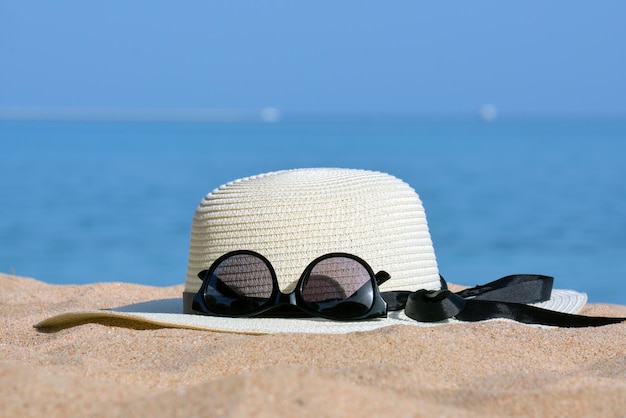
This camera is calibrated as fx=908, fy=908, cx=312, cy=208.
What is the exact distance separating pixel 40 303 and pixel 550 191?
1827 cm

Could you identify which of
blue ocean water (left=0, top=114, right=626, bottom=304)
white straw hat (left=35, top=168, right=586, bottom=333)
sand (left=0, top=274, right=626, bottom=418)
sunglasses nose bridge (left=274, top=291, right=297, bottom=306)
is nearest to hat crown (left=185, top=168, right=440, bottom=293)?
white straw hat (left=35, top=168, right=586, bottom=333)

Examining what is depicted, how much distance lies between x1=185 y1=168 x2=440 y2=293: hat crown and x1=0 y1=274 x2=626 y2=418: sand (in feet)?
1.52

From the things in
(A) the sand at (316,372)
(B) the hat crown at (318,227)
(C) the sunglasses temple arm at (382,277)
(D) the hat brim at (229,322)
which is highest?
(B) the hat crown at (318,227)

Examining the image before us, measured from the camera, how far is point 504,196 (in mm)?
21234

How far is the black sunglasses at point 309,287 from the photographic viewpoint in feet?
11.8

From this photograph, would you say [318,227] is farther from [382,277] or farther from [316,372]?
[316,372]

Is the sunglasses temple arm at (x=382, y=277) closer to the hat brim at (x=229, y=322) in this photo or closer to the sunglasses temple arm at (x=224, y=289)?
the hat brim at (x=229, y=322)

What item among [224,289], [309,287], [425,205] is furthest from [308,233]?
[425,205]

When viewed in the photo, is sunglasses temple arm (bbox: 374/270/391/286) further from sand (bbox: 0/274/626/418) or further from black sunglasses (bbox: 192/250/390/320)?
sand (bbox: 0/274/626/418)

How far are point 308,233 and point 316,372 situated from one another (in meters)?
1.31

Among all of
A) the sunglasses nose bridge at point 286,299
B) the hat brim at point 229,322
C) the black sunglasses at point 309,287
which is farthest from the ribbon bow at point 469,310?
the sunglasses nose bridge at point 286,299

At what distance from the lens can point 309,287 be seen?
363cm

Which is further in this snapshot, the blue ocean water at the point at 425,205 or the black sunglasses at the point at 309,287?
the blue ocean water at the point at 425,205

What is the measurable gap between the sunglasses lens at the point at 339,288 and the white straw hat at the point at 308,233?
0.06m
